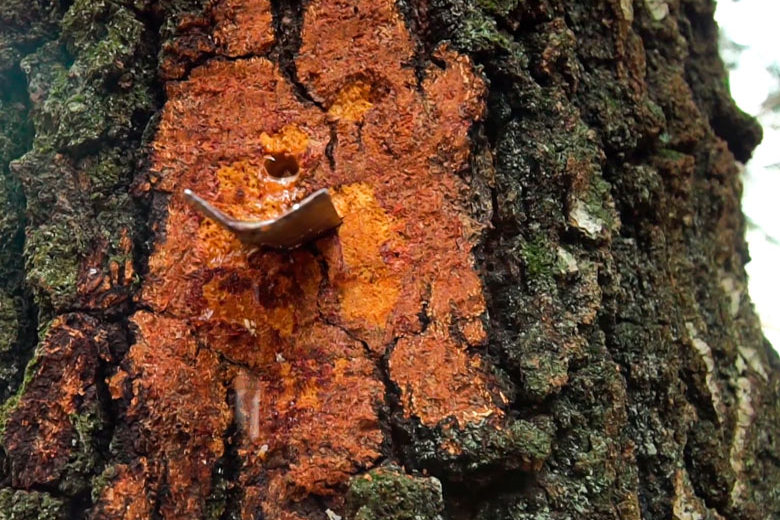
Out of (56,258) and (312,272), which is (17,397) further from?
(312,272)

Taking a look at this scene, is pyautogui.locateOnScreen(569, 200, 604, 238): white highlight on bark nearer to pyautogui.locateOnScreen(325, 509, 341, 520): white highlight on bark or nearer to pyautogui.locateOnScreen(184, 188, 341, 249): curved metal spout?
pyautogui.locateOnScreen(184, 188, 341, 249): curved metal spout

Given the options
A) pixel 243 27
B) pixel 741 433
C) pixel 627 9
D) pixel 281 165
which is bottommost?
pixel 741 433

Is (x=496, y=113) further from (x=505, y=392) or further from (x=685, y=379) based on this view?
(x=685, y=379)

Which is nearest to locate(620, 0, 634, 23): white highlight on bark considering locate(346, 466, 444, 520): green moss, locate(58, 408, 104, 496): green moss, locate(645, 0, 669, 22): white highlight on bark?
locate(645, 0, 669, 22): white highlight on bark

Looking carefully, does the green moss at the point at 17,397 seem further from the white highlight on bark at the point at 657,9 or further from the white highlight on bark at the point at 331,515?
the white highlight on bark at the point at 657,9

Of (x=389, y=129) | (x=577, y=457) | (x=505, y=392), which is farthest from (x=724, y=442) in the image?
(x=389, y=129)

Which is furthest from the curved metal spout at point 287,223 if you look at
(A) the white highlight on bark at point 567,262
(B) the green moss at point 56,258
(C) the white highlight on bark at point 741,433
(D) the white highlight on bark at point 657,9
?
(D) the white highlight on bark at point 657,9

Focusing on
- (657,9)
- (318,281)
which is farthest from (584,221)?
(657,9)
